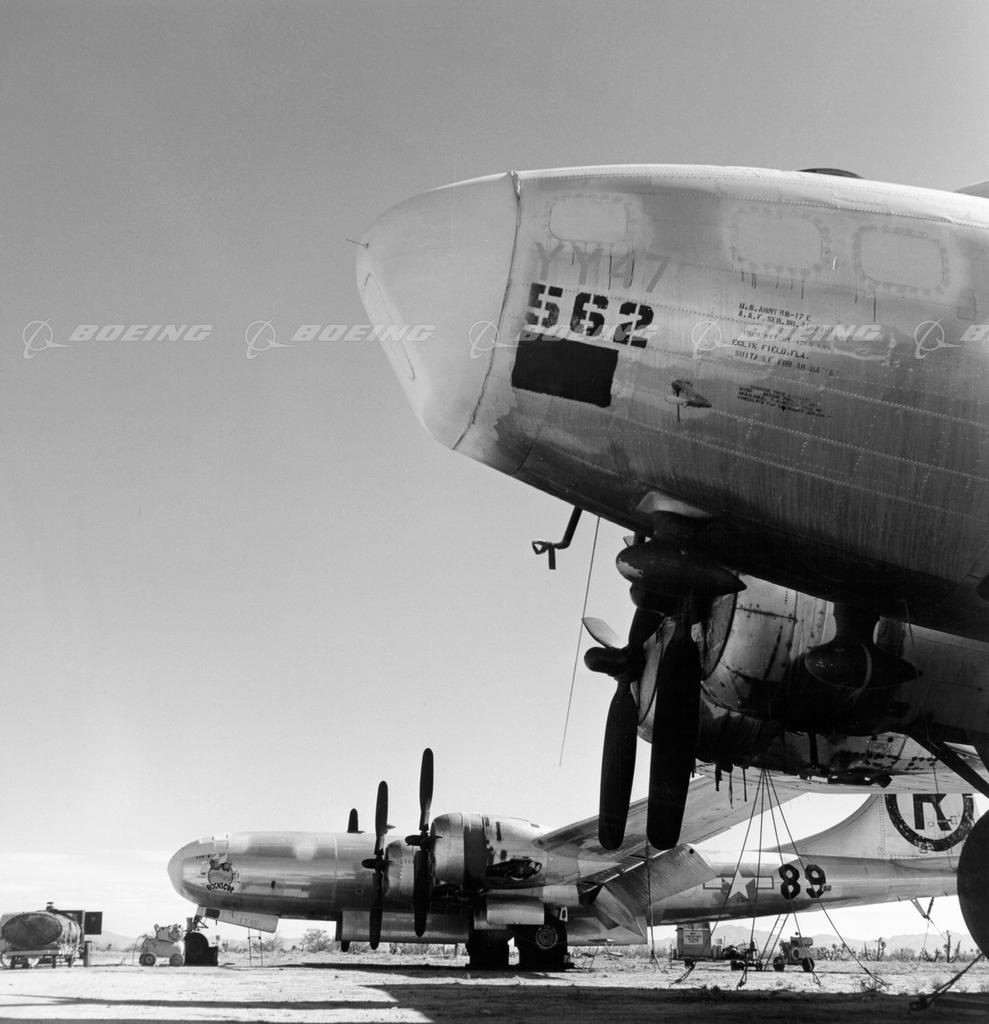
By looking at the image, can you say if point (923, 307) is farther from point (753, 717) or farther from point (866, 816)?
point (866, 816)

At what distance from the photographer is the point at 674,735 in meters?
8.38

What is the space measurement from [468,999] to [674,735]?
19.0 ft

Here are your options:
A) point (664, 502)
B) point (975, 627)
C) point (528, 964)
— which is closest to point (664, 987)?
point (528, 964)

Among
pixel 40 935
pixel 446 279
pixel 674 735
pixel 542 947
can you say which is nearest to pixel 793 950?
pixel 542 947

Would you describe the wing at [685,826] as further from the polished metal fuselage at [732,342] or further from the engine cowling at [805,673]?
the polished metal fuselage at [732,342]

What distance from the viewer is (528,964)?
22484 millimetres

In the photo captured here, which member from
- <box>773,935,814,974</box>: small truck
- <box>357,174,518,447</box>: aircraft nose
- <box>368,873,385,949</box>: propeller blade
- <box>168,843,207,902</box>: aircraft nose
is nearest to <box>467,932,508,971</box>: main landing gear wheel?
<box>368,873,385,949</box>: propeller blade

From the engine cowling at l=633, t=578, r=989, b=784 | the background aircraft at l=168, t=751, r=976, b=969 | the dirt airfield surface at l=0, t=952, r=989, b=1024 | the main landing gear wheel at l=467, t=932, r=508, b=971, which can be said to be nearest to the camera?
the dirt airfield surface at l=0, t=952, r=989, b=1024

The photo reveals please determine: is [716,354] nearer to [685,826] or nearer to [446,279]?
[446,279]

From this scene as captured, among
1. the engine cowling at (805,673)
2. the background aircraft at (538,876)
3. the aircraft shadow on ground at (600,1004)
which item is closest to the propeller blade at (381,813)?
the background aircraft at (538,876)

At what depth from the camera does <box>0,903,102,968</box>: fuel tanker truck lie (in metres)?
29.0

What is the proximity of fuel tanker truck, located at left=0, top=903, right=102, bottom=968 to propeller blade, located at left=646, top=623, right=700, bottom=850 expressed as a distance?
82.2 ft

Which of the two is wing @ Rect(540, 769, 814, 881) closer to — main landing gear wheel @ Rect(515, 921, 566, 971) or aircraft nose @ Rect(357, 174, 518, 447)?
main landing gear wheel @ Rect(515, 921, 566, 971)

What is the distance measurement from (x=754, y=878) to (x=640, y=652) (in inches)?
706
